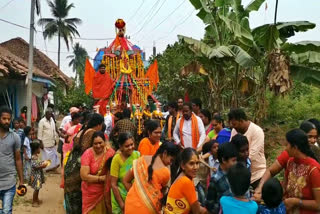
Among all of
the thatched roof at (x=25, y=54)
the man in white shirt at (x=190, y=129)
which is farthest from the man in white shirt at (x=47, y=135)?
the thatched roof at (x=25, y=54)

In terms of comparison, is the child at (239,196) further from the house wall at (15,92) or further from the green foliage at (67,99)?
the green foliage at (67,99)

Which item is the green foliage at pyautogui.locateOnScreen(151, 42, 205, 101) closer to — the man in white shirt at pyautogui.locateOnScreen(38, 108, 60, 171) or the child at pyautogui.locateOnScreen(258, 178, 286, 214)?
the man in white shirt at pyautogui.locateOnScreen(38, 108, 60, 171)

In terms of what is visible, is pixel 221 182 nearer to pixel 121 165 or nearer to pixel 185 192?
pixel 185 192

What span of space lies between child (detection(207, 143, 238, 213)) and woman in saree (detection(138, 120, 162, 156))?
1.57 m

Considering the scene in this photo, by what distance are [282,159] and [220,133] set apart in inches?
68.5

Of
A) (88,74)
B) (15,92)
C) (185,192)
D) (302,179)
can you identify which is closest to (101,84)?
(88,74)

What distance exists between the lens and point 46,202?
768 centimetres

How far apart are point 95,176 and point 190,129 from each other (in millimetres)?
2593

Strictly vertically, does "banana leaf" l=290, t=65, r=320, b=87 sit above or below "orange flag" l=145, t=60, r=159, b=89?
below

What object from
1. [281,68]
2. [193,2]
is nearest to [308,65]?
[281,68]

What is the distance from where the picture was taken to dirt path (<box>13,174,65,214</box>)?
7066mm

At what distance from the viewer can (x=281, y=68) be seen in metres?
9.10

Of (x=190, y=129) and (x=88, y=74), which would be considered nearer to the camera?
(x=190, y=129)

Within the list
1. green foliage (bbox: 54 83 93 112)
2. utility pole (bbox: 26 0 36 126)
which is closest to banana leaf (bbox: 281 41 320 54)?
utility pole (bbox: 26 0 36 126)
